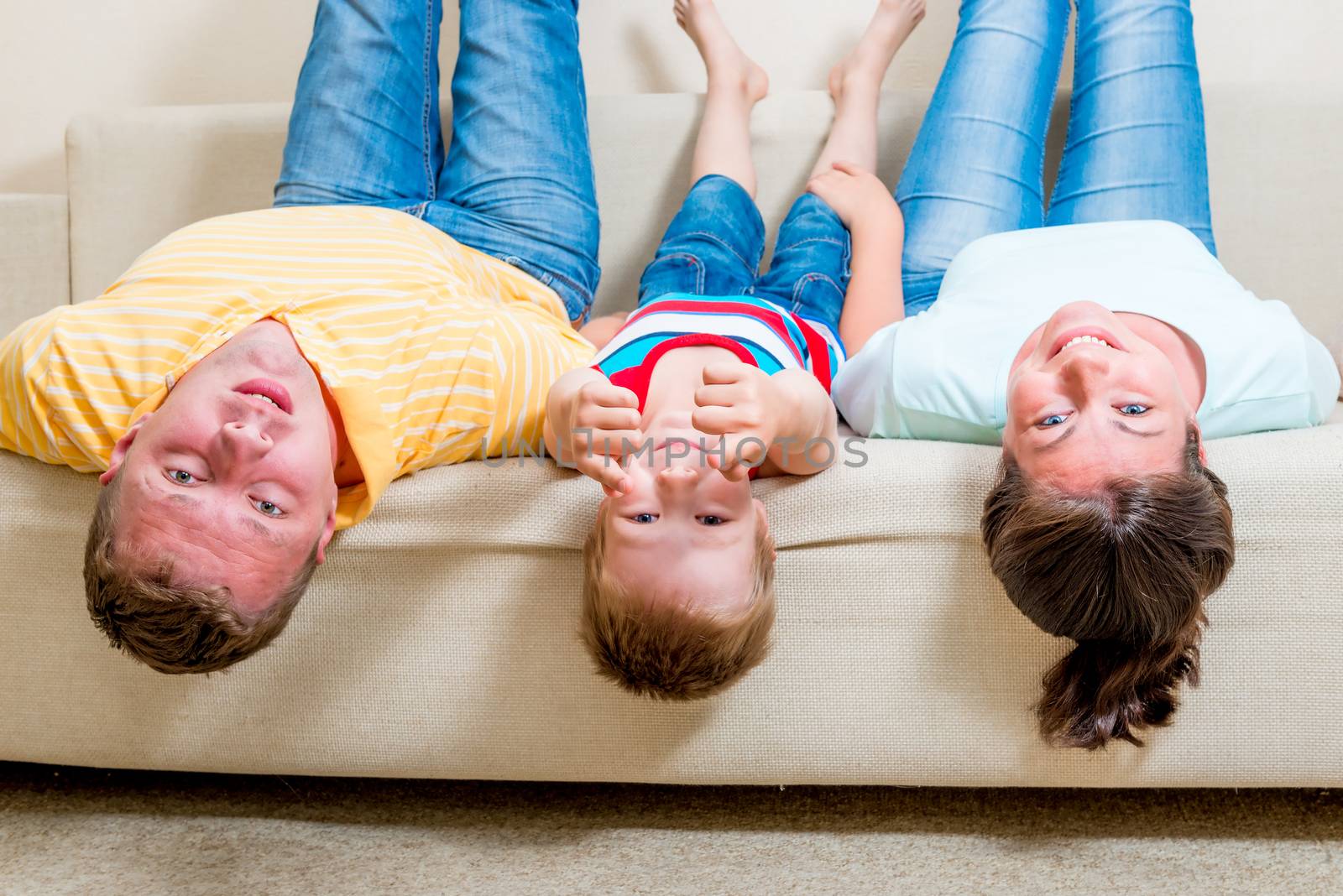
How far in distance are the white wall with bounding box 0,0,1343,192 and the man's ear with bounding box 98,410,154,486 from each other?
41.2 inches

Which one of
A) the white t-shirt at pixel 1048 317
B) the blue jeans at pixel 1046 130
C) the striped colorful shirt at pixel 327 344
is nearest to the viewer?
the striped colorful shirt at pixel 327 344

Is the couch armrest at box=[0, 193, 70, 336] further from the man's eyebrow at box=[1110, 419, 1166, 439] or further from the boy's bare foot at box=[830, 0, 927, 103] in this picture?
the man's eyebrow at box=[1110, 419, 1166, 439]

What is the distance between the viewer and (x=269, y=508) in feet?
2.82

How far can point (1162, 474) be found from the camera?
843 millimetres

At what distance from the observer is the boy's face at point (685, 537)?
0.86 meters

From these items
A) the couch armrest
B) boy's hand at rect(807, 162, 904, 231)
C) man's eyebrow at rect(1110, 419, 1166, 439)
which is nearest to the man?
boy's hand at rect(807, 162, 904, 231)

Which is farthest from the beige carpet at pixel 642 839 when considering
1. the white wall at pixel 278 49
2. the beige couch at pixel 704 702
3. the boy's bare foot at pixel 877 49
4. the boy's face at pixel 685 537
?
the white wall at pixel 278 49

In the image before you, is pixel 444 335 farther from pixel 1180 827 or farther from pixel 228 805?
pixel 1180 827

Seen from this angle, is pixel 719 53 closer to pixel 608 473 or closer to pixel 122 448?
pixel 608 473

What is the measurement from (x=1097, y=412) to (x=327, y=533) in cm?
73

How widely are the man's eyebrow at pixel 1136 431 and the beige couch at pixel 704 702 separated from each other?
0.10 m

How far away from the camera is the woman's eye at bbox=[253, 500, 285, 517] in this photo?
2.80 feet

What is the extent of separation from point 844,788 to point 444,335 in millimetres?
673

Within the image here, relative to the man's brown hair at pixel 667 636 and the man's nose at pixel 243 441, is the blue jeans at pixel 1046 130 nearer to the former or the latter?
the man's brown hair at pixel 667 636
